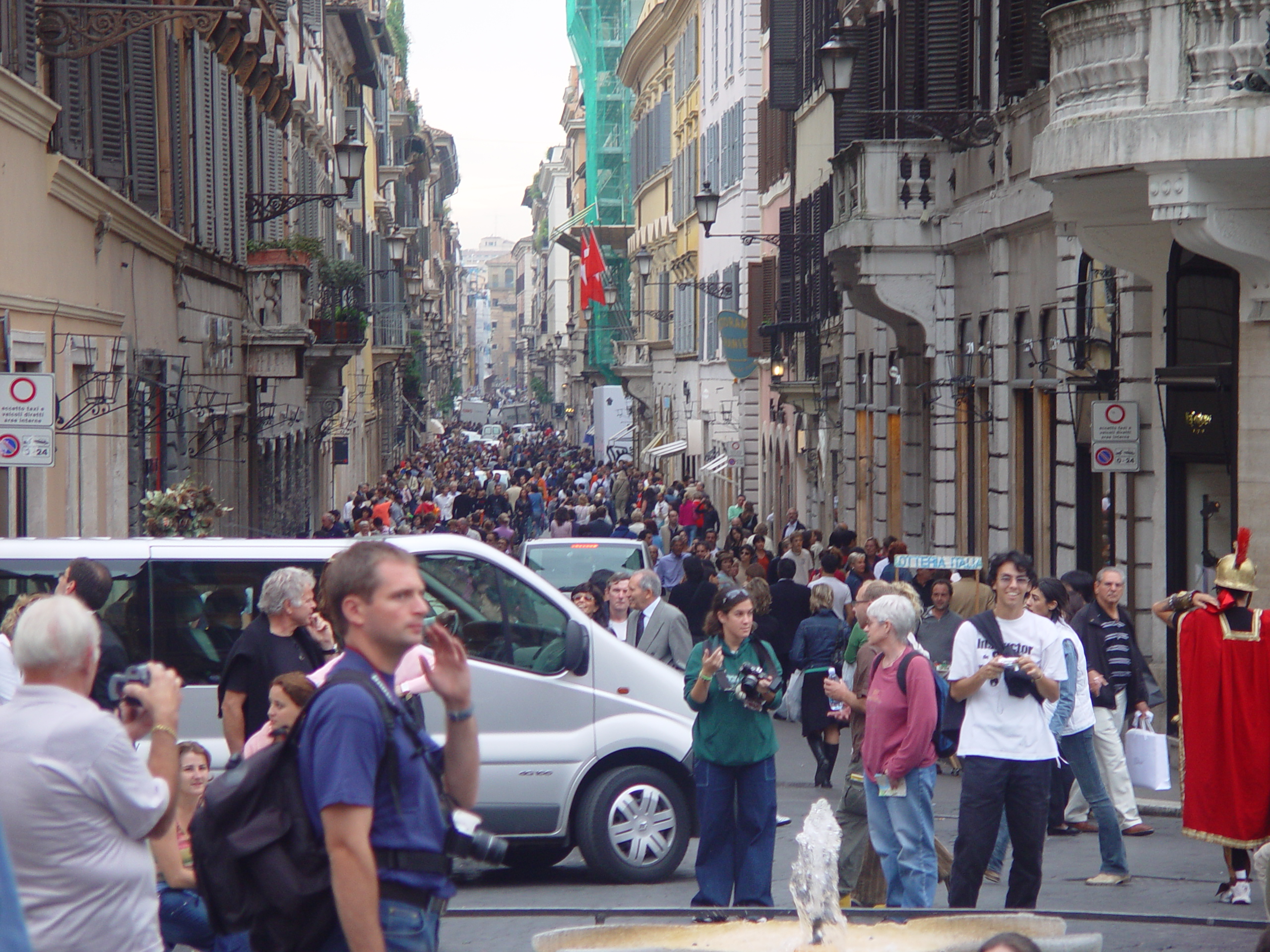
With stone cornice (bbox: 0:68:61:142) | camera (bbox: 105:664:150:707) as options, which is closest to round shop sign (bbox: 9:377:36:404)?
stone cornice (bbox: 0:68:61:142)

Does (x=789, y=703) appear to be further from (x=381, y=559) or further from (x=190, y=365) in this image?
(x=190, y=365)

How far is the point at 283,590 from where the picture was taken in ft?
25.6

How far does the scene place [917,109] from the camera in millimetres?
20578

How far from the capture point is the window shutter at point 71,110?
15.7 metres

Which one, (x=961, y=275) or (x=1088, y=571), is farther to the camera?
(x=961, y=275)

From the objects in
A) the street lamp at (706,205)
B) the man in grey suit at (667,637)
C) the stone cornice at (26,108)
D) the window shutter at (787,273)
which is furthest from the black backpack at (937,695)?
the window shutter at (787,273)

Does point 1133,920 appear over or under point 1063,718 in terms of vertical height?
under

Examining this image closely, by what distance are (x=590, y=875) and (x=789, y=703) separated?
8.01 ft

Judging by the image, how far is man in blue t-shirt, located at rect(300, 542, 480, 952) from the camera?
4.05 metres

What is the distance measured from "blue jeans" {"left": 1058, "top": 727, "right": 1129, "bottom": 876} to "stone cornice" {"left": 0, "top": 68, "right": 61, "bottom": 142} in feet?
28.9

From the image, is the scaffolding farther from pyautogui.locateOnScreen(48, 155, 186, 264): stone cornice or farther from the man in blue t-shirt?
the man in blue t-shirt

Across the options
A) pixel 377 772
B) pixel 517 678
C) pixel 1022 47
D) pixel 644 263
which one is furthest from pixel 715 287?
pixel 377 772

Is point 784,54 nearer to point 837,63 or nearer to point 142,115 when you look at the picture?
point 837,63

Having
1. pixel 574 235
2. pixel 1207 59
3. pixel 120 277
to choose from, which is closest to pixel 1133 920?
pixel 1207 59
